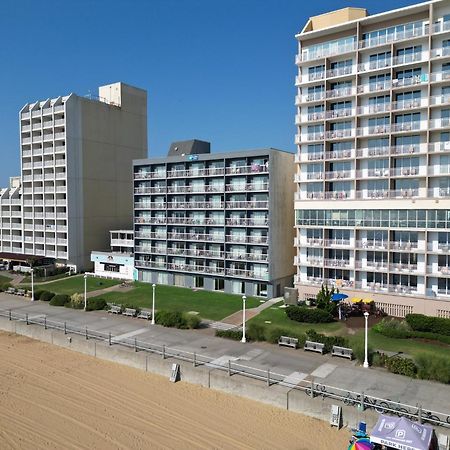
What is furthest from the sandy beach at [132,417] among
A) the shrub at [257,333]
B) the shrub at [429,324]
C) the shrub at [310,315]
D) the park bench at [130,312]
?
the shrub at [429,324]

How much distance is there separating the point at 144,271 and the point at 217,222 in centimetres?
1470

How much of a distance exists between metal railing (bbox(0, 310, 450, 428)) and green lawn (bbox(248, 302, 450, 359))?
28.5ft

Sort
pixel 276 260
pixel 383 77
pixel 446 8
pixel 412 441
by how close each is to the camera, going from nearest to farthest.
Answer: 1. pixel 412 441
2. pixel 446 8
3. pixel 383 77
4. pixel 276 260

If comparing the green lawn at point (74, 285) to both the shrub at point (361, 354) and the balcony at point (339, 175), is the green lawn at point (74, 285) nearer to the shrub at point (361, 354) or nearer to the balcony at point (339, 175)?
the balcony at point (339, 175)

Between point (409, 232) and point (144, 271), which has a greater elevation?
point (409, 232)

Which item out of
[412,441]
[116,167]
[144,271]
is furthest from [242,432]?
[116,167]

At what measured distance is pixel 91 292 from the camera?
186 ft

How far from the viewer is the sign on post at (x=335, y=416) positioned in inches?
811

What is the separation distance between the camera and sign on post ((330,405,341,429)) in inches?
811

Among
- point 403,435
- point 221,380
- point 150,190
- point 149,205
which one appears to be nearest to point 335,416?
point 403,435

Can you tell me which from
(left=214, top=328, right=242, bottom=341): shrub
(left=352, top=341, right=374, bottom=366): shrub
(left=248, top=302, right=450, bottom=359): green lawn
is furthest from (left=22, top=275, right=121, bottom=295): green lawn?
(left=352, top=341, right=374, bottom=366): shrub

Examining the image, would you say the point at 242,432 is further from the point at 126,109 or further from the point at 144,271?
the point at 126,109

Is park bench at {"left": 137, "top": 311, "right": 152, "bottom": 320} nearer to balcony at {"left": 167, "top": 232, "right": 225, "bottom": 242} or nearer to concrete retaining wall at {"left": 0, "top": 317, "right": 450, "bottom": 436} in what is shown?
concrete retaining wall at {"left": 0, "top": 317, "right": 450, "bottom": 436}

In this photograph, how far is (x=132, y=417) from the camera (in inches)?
880
